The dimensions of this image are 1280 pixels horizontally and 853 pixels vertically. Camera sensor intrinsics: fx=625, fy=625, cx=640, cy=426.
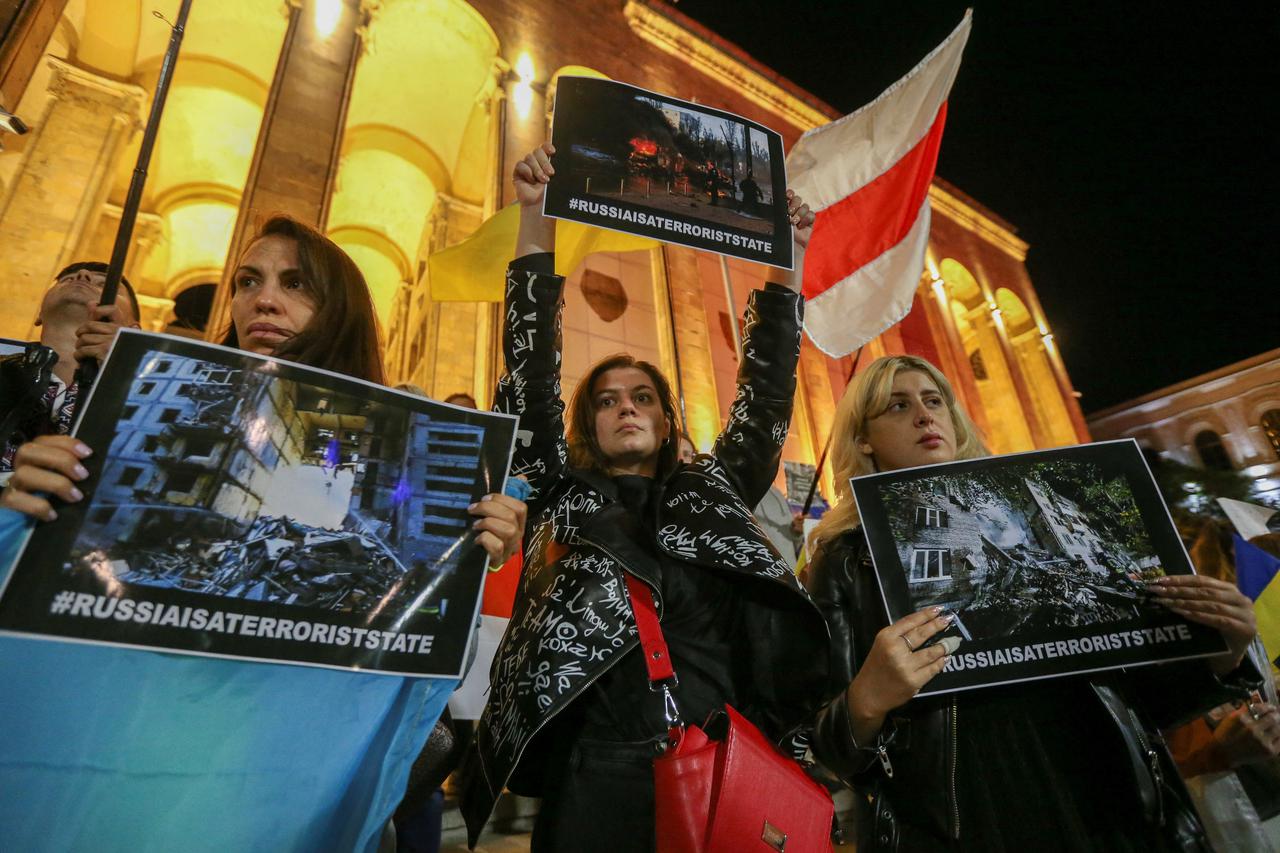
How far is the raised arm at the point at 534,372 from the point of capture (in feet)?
6.07

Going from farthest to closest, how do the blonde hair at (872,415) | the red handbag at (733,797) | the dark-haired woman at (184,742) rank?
the blonde hair at (872,415) < the red handbag at (733,797) < the dark-haired woman at (184,742)

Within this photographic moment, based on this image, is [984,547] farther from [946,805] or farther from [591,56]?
[591,56]

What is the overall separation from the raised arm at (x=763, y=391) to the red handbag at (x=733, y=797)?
0.93 m

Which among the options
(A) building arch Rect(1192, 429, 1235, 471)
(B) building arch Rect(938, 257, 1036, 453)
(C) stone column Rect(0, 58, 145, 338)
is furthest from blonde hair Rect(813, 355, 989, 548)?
(A) building arch Rect(1192, 429, 1235, 471)

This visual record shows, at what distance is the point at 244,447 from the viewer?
45.6 inches

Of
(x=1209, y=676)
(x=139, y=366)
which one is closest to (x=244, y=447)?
(x=139, y=366)

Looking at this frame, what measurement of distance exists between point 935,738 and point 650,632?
0.77m

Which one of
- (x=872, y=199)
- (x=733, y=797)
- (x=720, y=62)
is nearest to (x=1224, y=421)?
(x=720, y=62)

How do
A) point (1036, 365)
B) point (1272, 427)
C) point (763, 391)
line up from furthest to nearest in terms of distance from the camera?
point (1272, 427), point (1036, 365), point (763, 391)

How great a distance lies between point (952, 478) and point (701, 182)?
135 centimetres

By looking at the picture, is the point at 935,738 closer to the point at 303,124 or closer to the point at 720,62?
the point at 303,124

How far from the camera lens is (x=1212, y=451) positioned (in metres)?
26.9

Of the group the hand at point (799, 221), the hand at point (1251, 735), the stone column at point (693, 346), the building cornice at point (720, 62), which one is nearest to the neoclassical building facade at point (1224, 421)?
the building cornice at point (720, 62)

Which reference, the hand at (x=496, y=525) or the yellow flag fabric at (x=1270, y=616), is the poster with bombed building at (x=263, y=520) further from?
the yellow flag fabric at (x=1270, y=616)
